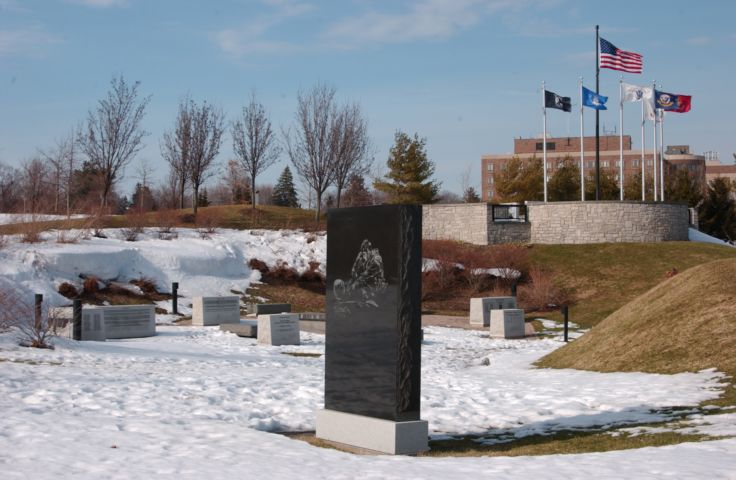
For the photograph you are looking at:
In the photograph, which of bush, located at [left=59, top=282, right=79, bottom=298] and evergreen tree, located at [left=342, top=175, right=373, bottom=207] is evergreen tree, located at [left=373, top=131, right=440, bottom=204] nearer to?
Result: evergreen tree, located at [left=342, top=175, right=373, bottom=207]

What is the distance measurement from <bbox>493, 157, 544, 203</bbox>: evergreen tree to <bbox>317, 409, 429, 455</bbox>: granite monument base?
6342 cm

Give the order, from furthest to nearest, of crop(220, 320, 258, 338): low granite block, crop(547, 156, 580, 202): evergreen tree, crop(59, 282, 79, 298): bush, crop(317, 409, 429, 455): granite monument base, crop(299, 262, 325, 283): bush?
crop(547, 156, 580, 202): evergreen tree → crop(299, 262, 325, 283): bush → crop(59, 282, 79, 298): bush → crop(220, 320, 258, 338): low granite block → crop(317, 409, 429, 455): granite monument base

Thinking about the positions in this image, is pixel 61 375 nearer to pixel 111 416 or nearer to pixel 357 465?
pixel 111 416

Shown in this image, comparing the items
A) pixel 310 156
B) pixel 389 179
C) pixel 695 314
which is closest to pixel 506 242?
pixel 310 156

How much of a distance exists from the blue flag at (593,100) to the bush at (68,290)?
2962 cm

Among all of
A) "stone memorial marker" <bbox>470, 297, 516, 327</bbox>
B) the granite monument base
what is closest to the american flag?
"stone memorial marker" <bbox>470, 297, 516, 327</bbox>

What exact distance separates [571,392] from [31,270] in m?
22.4

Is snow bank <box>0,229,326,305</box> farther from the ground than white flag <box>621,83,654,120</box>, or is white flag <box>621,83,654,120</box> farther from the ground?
white flag <box>621,83,654,120</box>

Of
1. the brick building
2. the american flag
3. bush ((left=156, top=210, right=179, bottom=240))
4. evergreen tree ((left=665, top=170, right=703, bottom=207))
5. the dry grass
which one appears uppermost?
the brick building

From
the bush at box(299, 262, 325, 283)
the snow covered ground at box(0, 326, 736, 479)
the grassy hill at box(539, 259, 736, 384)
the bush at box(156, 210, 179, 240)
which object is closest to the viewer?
the snow covered ground at box(0, 326, 736, 479)

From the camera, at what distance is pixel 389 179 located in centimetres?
6862

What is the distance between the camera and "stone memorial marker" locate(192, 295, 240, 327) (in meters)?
25.7

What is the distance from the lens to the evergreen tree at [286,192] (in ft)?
342

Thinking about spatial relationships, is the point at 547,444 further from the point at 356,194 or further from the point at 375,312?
the point at 356,194
